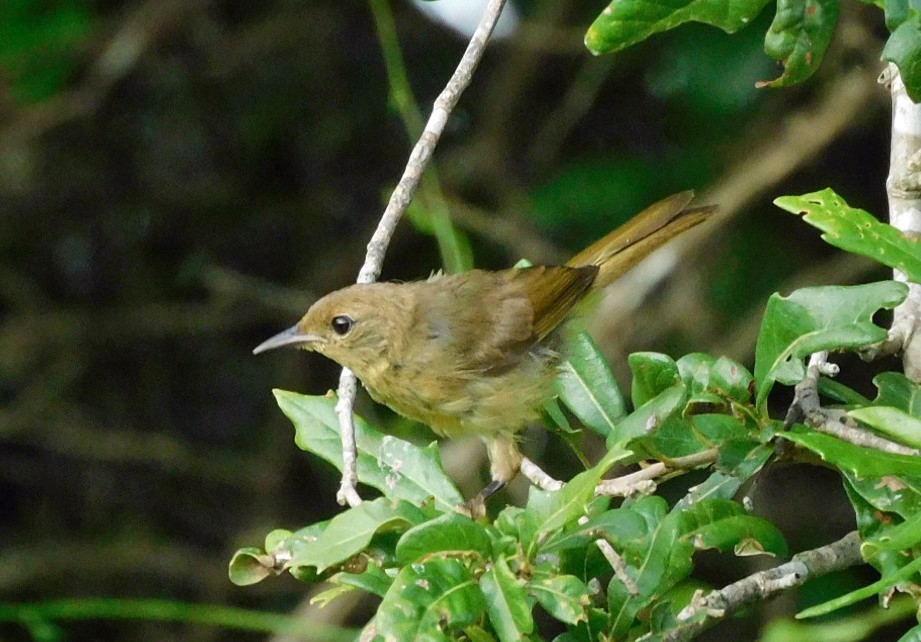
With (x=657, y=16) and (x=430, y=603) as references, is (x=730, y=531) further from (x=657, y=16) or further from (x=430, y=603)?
(x=657, y=16)

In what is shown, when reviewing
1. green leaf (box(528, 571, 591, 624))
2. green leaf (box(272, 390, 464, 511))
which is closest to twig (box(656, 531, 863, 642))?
green leaf (box(528, 571, 591, 624))

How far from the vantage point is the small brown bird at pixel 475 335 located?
448 centimetres

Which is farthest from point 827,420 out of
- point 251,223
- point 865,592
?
point 251,223

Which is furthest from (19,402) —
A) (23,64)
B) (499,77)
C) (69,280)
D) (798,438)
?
(798,438)

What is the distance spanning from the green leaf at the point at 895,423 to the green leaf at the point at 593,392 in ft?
3.46

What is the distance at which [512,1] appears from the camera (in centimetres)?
647

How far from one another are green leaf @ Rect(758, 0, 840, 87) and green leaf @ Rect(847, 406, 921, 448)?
90 cm

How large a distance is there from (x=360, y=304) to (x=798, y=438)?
227 cm

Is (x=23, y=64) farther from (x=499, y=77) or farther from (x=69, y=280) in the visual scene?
(x=499, y=77)

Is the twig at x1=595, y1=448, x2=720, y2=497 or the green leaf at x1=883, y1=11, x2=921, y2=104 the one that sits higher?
the green leaf at x1=883, y1=11, x2=921, y2=104

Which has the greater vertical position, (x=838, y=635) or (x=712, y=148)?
(x=712, y=148)

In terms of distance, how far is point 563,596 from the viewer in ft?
7.88

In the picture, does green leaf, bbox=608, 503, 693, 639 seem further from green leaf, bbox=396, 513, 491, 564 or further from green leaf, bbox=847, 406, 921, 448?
green leaf, bbox=847, 406, 921, 448

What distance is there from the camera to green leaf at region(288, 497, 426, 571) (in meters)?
2.45
